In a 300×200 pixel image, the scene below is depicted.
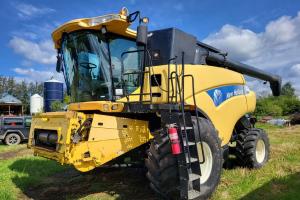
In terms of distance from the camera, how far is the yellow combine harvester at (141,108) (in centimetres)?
507

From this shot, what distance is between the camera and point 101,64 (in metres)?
6.04

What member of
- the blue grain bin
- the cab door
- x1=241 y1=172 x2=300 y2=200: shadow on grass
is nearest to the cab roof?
x1=241 y1=172 x2=300 y2=200: shadow on grass

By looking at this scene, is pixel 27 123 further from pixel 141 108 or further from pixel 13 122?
pixel 141 108

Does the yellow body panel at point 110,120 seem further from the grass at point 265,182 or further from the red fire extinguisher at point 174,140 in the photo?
the red fire extinguisher at point 174,140

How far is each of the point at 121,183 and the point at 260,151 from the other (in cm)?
332

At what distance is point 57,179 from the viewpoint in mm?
7836

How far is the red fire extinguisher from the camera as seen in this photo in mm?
4809

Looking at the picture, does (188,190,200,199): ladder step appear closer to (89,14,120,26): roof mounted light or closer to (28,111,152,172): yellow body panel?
(28,111,152,172): yellow body panel

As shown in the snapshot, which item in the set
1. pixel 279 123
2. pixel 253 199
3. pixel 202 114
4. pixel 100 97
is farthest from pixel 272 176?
pixel 279 123

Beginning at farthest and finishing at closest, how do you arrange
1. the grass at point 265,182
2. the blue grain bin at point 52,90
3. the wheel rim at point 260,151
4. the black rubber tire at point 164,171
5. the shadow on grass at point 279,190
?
the blue grain bin at point 52,90 < the wheel rim at point 260,151 < the grass at point 265,182 < the shadow on grass at point 279,190 < the black rubber tire at point 164,171

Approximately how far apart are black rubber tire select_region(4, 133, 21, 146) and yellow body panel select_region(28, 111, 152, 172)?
1278cm

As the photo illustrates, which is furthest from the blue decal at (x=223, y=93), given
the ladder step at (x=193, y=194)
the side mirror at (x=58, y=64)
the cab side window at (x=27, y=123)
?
the cab side window at (x=27, y=123)

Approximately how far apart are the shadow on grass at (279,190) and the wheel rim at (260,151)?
4.35ft

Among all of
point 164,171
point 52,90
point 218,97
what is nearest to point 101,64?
point 164,171
